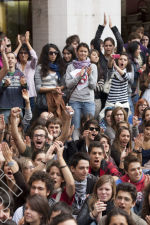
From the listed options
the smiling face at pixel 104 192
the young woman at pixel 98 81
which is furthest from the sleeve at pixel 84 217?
the young woman at pixel 98 81

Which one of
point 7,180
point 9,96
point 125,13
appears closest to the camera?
point 7,180

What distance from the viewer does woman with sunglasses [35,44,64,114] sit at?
12.6 metres

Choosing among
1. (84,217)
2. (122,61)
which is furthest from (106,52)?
(84,217)

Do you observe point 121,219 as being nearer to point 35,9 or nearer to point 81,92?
point 81,92

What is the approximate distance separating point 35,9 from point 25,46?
8.89ft

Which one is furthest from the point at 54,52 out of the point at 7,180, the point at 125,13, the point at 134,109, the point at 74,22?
the point at 125,13

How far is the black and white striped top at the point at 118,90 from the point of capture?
516 inches

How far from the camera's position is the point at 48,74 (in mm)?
12695

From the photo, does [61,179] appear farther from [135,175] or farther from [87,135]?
[87,135]

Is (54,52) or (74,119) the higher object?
(54,52)

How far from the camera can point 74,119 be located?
1245 cm

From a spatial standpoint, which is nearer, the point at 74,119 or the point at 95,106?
the point at 74,119

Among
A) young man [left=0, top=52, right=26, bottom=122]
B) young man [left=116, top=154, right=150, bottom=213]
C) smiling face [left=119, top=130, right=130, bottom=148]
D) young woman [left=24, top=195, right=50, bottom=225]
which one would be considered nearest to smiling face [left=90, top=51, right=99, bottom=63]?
young man [left=0, top=52, right=26, bottom=122]

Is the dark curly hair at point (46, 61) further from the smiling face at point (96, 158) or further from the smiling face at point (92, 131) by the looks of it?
the smiling face at point (96, 158)
